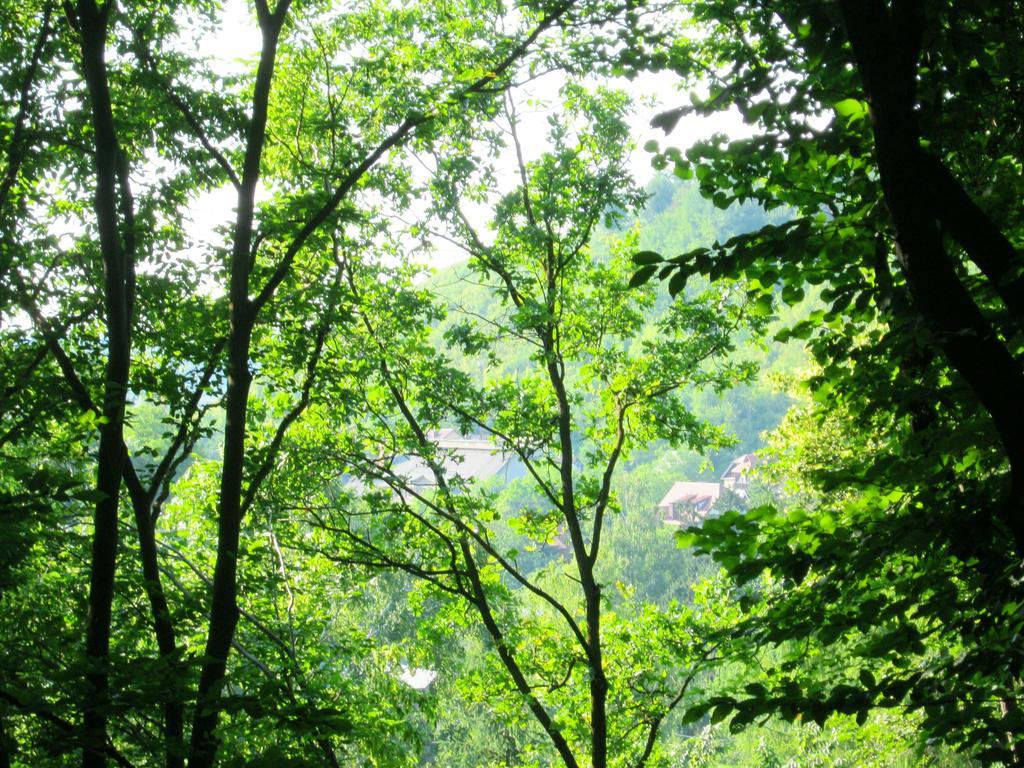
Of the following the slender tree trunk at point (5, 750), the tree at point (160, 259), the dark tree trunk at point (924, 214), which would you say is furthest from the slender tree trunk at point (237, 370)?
the dark tree trunk at point (924, 214)

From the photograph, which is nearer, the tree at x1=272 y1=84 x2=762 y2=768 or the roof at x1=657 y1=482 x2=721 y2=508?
the tree at x1=272 y1=84 x2=762 y2=768

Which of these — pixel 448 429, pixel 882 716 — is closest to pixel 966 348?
pixel 448 429

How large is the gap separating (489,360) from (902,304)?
7.74 metres

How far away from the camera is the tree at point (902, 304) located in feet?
6.61

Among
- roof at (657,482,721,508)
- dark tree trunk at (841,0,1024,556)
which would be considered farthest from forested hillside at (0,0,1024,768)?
roof at (657,482,721,508)

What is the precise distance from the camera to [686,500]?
252 feet

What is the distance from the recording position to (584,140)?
9688mm

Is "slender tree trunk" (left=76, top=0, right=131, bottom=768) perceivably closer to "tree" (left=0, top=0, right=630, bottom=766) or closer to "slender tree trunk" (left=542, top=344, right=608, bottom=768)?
"tree" (left=0, top=0, right=630, bottom=766)

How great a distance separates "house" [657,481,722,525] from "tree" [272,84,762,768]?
61175 mm

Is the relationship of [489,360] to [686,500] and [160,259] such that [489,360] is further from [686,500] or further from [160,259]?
[686,500]

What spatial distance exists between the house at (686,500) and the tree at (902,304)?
6926 cm

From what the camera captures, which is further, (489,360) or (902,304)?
(489,360)

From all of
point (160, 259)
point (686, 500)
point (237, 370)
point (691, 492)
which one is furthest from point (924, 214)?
point (691, 492)

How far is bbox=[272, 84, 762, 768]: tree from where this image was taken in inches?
373
